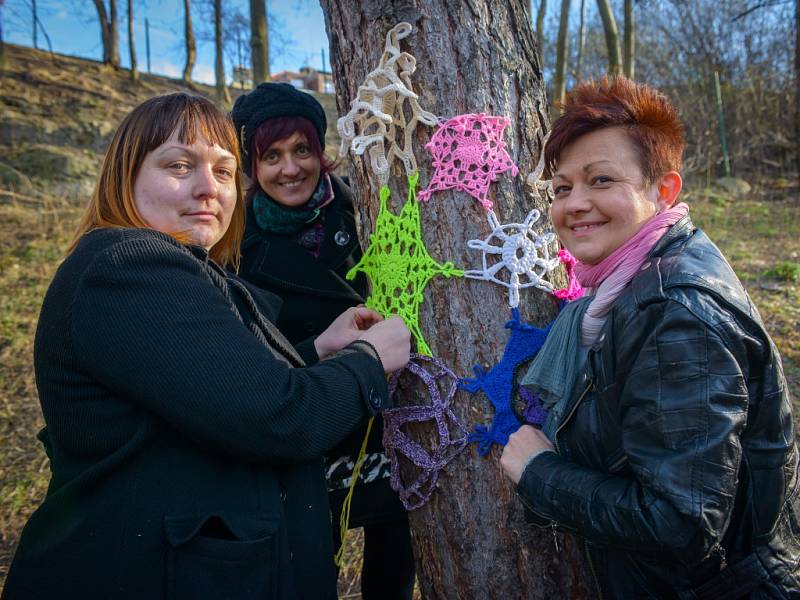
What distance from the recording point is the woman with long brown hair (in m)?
1.13

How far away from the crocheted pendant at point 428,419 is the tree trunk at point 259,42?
866 centimetres

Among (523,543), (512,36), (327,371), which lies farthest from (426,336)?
(512,36)

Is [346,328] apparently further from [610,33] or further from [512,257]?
[610,33]

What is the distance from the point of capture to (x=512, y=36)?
1728 millimetres

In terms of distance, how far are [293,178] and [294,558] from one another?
143 cm

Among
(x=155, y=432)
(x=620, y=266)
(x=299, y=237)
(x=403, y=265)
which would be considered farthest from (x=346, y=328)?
(x=620, y=266)

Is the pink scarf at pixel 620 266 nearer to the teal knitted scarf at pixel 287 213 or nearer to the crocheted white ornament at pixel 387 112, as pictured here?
the crocheted white ornament at pixel 387 112

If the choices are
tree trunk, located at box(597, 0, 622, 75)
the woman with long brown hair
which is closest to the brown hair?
the woman with long brown hair

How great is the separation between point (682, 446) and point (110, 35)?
866 inches

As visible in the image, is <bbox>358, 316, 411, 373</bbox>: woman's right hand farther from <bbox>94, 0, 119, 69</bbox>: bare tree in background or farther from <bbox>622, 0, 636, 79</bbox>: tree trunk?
<bbox>94, 0, 119, 69</bbox>: bare tree in background

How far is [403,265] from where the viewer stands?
1712 mm

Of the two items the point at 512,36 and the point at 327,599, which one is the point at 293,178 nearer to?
the point at 512,36

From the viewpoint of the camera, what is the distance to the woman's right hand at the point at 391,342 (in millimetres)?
1518

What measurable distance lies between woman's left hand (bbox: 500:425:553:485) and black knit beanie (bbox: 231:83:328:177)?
1.47 m
